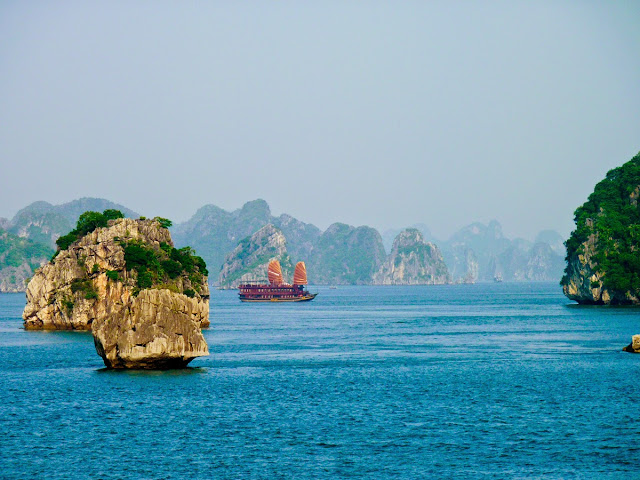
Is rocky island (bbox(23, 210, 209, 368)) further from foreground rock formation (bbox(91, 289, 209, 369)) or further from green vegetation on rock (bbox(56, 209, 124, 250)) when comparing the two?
foreground rock formation (bbox(91, 289, 209, 369))

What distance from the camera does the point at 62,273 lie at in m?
125

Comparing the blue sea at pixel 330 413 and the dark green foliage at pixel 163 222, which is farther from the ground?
the dark green foliage at pixel 163 222

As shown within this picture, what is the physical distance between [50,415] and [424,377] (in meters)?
31.5

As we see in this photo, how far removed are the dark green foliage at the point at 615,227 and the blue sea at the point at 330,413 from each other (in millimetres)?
62523

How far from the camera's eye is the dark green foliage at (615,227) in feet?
520

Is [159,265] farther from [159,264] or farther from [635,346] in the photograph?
[635,346]

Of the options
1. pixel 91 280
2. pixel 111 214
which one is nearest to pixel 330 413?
pixel 91 280

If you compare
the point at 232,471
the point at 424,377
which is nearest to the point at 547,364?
the point at 424,377

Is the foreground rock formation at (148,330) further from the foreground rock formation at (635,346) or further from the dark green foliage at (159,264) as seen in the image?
the dark green foliage at (159,264)

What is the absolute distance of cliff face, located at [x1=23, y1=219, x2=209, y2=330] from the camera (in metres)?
121

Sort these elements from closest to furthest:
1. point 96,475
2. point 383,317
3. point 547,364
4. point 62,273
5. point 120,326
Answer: point 96,475 < point 120,326 < point 547,364 < point 62,273 < point 383,317

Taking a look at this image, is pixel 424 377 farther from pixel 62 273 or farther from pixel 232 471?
pixel 62 273

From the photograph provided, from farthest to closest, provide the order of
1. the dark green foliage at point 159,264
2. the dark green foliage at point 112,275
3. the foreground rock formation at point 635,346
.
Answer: the dark green foliage at point 159,264 → the dark green foliage at point 112,275 → the foreground rock formation at point 635,346

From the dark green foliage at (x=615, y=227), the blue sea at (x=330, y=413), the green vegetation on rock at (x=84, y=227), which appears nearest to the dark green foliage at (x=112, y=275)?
the green vegetation on rock at (x=84, y=227)
